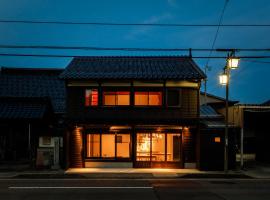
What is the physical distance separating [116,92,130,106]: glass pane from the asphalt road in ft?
28.2

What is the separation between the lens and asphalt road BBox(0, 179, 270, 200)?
52.6 ft

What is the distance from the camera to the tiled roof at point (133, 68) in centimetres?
2858

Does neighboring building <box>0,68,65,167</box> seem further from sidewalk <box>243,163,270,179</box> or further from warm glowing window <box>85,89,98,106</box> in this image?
sidewalk <box>243,163,270,179</box>

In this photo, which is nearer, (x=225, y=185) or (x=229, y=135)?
(x=225, y=185)

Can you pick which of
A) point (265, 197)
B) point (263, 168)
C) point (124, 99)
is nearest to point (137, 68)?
point (124, 99)

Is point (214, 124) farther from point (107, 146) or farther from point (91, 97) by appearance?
point (91, 97)

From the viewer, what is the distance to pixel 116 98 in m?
29.0

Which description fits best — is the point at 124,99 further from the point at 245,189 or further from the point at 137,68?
the point at 245,189

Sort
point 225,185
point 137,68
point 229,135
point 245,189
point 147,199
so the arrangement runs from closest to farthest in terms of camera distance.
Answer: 1. point 147,199
2. point 245,189
3. point 225,185
4. point 229,135
5. point 137,68

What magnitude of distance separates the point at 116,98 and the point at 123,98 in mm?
469

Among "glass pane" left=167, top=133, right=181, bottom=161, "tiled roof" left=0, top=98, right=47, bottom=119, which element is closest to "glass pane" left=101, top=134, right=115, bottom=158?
"glass pane" left=167, top=133, right=181, bottom=161

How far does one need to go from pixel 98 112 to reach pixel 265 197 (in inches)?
584

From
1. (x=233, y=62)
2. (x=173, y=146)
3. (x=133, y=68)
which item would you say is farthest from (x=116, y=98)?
(x=233, y=62)

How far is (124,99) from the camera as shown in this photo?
95.3ft
